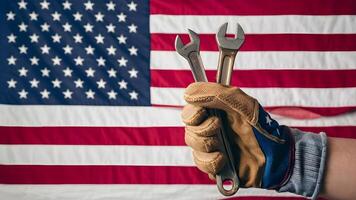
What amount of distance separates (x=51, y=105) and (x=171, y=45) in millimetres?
543

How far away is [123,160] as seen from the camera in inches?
65.0

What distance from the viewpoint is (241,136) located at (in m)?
0.96

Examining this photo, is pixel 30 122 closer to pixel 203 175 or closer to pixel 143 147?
pixel 143 147

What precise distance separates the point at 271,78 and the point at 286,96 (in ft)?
0.31

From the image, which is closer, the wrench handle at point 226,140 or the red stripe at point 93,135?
the wrench handle at point 226,140

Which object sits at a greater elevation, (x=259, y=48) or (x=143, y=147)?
(x=259, y=48)

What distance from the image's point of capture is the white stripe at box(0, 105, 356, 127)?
1.63 meters

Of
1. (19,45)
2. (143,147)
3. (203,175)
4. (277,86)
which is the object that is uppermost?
(19,45)

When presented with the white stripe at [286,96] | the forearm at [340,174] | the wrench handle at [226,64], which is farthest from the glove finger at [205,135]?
the white stripe at [286,96]

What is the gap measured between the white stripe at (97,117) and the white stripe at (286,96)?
0.05 meters

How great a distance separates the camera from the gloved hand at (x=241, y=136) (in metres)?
0.87

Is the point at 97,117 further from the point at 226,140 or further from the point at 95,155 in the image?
the point at 226,140

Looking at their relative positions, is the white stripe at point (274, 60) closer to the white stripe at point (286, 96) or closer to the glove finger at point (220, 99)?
the white stripe at point (286, 96)

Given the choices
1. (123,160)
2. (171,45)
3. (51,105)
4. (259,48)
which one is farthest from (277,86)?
(51,105)
